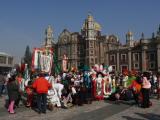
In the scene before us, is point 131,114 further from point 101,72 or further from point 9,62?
point 9,62

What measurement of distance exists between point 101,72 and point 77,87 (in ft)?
12.4

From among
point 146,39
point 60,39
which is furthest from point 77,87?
point 60,39

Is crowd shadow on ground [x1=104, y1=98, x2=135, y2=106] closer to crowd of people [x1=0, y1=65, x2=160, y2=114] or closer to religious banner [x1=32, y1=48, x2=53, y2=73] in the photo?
crowd of people [x1=0, y1=65, x2=160, y2=114]

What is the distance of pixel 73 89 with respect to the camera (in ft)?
56.2

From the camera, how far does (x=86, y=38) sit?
97.8 metres

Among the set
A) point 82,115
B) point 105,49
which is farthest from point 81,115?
point 105,49

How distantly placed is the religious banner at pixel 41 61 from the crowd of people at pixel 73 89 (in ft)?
1.72

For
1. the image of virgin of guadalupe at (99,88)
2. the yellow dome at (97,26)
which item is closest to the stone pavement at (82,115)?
the image of virgin of guadalupe at (99,88)

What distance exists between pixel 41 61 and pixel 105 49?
266 ft

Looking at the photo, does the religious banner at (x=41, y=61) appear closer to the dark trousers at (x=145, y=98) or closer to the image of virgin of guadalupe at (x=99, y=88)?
the image of virgin of guadalupe at (x=99, y=88)

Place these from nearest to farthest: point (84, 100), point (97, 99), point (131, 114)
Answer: point (131, 114) < point (84, 100) < point (97, 99)

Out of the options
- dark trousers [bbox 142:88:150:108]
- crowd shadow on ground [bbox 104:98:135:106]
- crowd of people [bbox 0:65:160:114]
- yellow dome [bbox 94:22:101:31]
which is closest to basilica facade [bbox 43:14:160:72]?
yellow dome [bbox 94:22:101:31]

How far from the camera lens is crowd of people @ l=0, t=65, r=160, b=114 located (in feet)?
48.1

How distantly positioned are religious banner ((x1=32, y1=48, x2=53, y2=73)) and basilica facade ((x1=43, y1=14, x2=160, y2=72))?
6758 centimetres
